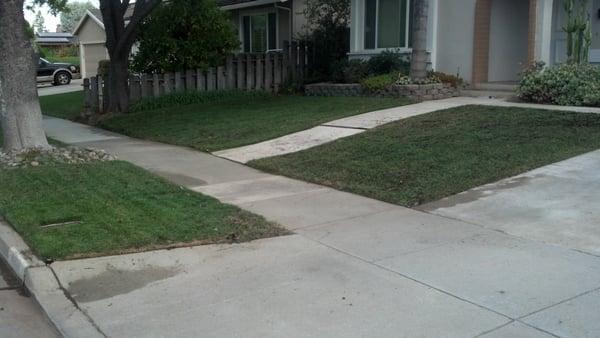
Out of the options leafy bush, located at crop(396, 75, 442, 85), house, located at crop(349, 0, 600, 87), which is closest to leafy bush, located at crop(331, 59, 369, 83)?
house, located at crop(349, 0, 600, 87)

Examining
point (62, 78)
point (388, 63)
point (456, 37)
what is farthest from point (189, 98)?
point (62, 78)

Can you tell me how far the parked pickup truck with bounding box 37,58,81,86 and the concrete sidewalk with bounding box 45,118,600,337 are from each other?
30687 millimetres

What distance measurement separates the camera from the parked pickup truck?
34.0 meters

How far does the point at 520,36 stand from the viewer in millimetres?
16484

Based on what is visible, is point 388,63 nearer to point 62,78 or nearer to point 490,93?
point 490,93

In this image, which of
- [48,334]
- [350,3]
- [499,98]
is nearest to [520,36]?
[499,98]

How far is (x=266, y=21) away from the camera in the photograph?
2430 cm

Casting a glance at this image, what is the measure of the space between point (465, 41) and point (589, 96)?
4296 mm

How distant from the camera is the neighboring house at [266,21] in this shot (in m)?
22.6

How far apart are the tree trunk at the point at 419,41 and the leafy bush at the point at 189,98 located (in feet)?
16.2

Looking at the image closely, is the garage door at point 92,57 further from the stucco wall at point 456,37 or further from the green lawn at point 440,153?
the green lawn at point 440,153

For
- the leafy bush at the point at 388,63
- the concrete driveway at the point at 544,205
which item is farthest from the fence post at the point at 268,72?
the concrete driveway at the point at 544,205

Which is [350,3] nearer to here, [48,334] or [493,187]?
[493,187]

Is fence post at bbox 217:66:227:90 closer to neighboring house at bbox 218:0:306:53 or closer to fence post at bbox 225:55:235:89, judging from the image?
fence post at bbox 225:55:235:89
